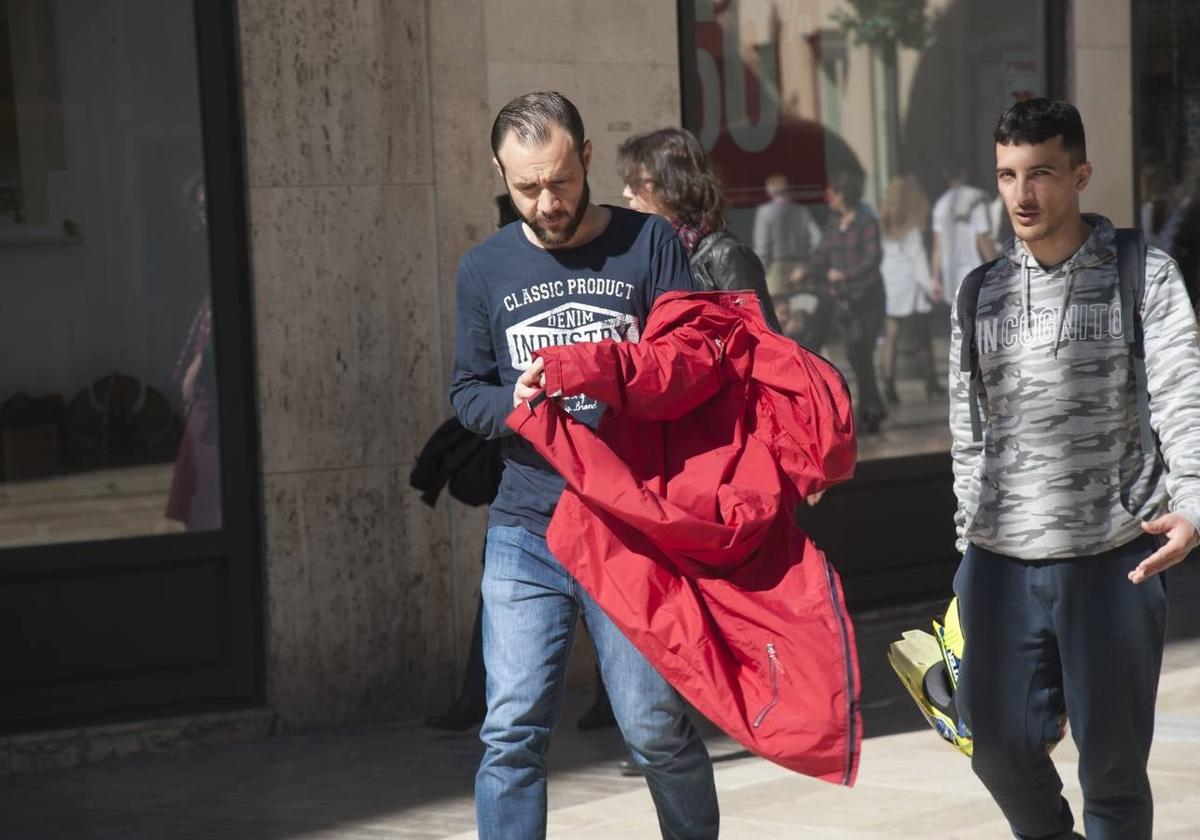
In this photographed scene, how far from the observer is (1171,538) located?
373cm

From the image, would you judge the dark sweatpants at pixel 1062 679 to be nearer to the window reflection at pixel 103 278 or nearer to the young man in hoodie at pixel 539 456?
the young man in hoodie at pixel 539 456

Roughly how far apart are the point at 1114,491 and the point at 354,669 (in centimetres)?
398

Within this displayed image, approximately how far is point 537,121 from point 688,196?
1.98 meters

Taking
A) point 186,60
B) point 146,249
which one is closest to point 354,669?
point 146,249

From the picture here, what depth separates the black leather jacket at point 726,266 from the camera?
5.95m

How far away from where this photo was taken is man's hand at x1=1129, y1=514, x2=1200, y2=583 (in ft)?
12.2

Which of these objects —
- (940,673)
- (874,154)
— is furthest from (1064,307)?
(874,154)

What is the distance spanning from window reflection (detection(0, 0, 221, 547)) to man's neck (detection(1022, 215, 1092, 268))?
3.89m

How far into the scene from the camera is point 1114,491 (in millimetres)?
3973

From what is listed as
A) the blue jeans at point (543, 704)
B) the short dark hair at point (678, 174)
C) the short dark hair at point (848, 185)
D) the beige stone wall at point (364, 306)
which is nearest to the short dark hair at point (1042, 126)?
the blue jeans at point (543, 704)

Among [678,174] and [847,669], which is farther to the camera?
[678,174]

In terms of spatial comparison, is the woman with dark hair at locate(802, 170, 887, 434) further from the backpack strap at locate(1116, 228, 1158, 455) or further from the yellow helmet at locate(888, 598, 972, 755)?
the backpack strap at locate(1116, 228, 1158, 455)

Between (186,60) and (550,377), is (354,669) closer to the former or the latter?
(186,60)

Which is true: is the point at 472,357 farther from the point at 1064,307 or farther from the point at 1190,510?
the point at 1190,510
